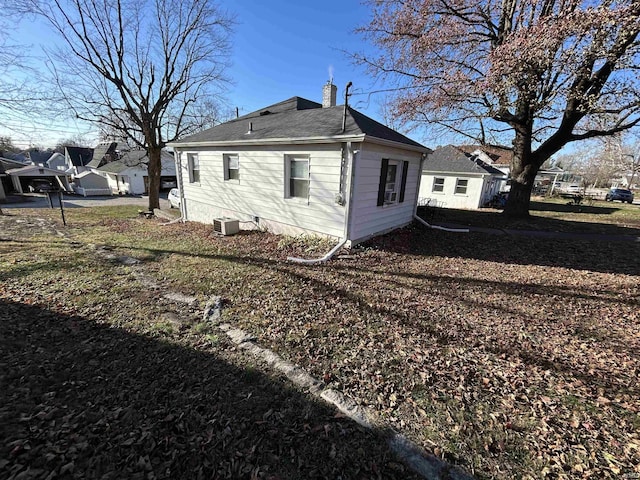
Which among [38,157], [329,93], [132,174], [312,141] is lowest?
[132,174]

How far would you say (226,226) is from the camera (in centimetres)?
923

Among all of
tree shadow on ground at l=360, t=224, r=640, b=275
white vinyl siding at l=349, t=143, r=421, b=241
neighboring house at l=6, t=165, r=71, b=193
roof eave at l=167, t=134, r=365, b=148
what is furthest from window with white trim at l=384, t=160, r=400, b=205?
neighboring house at l=6, t=165, r=71, b=193

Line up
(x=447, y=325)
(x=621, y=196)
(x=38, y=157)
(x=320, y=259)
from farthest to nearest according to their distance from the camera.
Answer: (x=38, y=157) < (x=621, y=196) < (x=320, y=259) < (x=447, y=325)

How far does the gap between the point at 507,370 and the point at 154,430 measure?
148 inches

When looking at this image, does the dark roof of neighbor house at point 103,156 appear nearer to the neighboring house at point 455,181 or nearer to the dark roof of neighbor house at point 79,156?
the dark roof of neighbor house at point 79,156

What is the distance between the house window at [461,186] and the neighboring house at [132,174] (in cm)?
2762

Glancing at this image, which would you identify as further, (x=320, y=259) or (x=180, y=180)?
(x=180, y=180)

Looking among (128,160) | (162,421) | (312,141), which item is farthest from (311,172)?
(128,160)

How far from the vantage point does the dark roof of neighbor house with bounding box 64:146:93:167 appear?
135ft

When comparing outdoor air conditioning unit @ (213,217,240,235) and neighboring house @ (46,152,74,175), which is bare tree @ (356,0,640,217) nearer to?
outdoor air conditioning unit @ (213,217,240,235)

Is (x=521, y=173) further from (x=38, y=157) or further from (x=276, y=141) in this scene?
(x=38, y=157)

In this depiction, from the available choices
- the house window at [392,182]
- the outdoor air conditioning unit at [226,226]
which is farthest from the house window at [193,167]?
the house window at [392,182]

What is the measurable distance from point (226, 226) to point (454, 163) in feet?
59.5

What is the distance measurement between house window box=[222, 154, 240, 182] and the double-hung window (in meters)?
16.2
